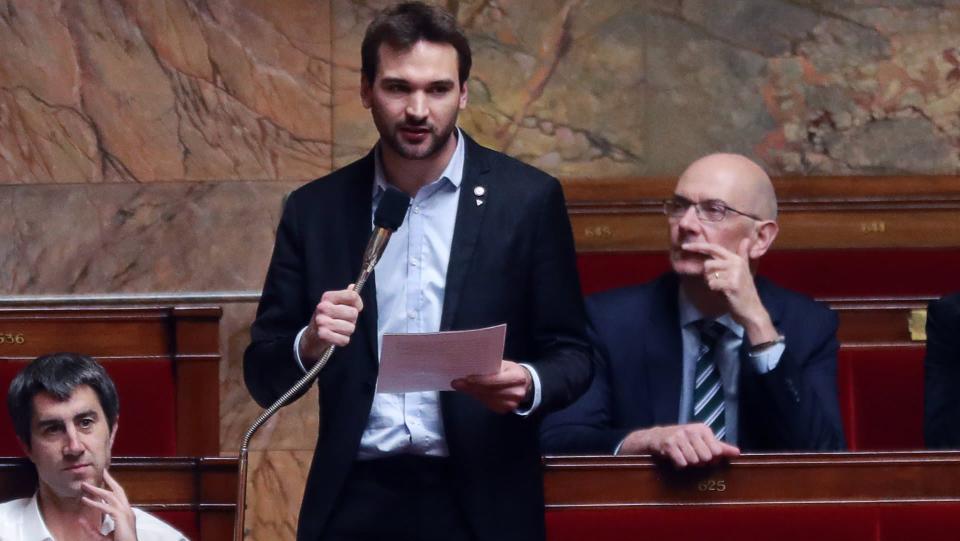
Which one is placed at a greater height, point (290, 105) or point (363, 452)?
point (290, 105)

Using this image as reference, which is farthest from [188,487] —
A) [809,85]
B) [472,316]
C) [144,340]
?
[809,85]

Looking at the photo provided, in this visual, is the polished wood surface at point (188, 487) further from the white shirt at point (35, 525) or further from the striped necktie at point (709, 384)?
the striped necktie at point (709, 384)

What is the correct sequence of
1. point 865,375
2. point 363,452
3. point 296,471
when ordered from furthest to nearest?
point 296,471 < point 865,375 < point 363,452

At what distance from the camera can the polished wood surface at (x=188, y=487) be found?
2.17 m

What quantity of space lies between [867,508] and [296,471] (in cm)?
195

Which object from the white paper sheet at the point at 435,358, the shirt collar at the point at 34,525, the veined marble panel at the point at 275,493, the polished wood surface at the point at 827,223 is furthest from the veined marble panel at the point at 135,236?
the white paper sheet at the point at 435,358

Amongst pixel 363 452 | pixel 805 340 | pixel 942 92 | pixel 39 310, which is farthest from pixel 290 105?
pixel 363 452

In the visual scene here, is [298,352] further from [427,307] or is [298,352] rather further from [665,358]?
[665,358]

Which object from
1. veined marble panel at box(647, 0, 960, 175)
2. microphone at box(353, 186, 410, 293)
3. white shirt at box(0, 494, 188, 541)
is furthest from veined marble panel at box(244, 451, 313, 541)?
microphone at box(353, 186, 410, 293)

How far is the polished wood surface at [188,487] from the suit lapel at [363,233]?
0.27 metres

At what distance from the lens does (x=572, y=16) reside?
157 inches

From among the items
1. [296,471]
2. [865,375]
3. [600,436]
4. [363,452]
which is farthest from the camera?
[296,471]

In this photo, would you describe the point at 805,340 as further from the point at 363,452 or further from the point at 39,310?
the point at 39,310

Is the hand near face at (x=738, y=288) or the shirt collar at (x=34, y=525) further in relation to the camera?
the hand near face at (x=738, y=288)
